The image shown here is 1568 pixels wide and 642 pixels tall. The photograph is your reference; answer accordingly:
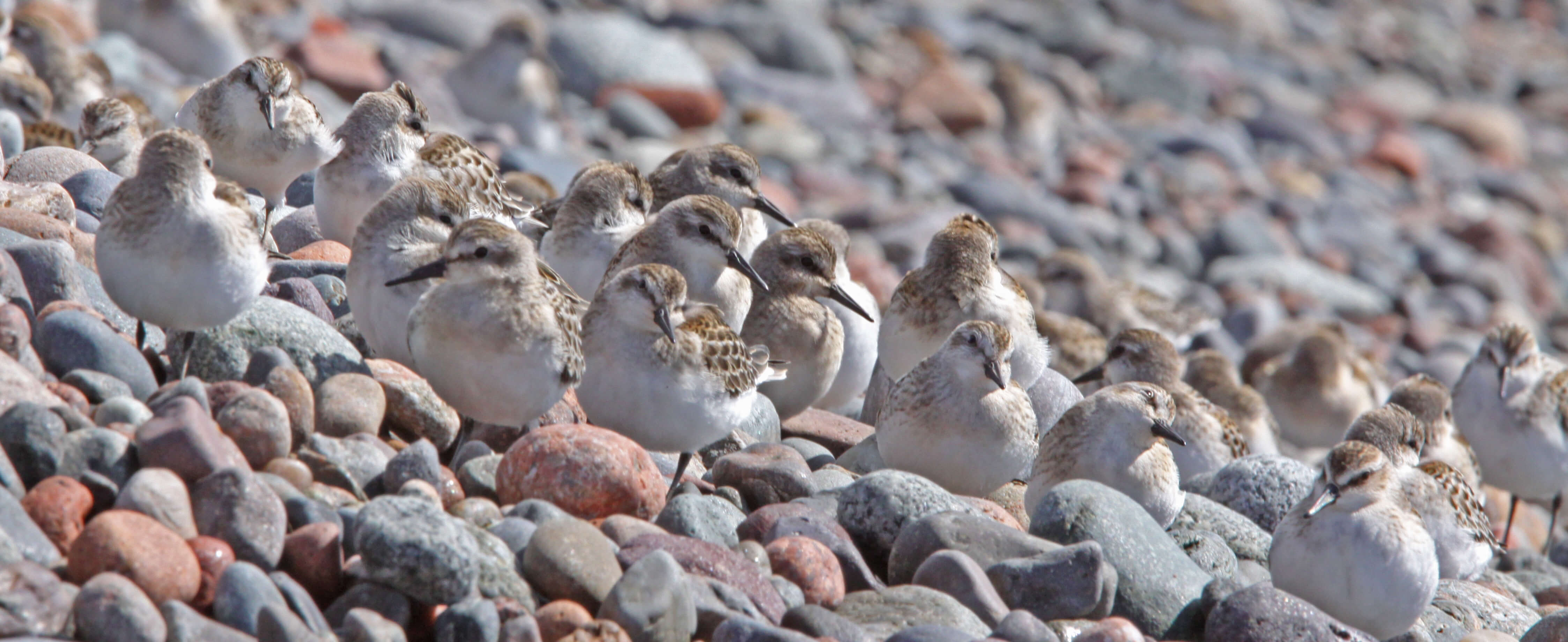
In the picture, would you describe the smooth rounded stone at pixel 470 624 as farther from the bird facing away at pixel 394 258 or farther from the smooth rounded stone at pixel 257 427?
the bird facing away at pixel 394 258

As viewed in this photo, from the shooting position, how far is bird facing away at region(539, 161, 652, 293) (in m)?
9.23

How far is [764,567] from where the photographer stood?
6332mm

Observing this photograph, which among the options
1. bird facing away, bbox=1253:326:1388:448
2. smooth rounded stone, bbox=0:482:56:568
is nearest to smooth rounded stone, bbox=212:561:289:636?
smooth rounded stone, bbox=0:482:56:568

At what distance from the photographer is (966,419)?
307 inches

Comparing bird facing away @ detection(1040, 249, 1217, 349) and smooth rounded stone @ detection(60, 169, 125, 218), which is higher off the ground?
smooth rounded stone @ detection(60, 169, 125, 218)

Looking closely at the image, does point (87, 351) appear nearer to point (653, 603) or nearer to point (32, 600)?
point (32, 600)

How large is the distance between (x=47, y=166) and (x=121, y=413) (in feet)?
12.3

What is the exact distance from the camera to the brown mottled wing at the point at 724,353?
7.40m

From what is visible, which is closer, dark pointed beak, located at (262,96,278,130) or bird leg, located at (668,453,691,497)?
bird leg, located at (668,453,691,497)

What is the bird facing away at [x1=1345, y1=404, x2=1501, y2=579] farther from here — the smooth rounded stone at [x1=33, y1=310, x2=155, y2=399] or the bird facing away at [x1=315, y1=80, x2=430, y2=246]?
the smooth rounded stone at [x1=33, y1=310, x2=155, y2=399]

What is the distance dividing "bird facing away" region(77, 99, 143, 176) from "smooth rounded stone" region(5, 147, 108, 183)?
1.39 feet

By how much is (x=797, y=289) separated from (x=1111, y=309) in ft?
22.9

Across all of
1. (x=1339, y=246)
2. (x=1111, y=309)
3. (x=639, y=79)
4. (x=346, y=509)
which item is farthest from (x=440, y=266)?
(x=1339, y=246)

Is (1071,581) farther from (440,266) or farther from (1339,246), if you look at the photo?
(1339,246)
